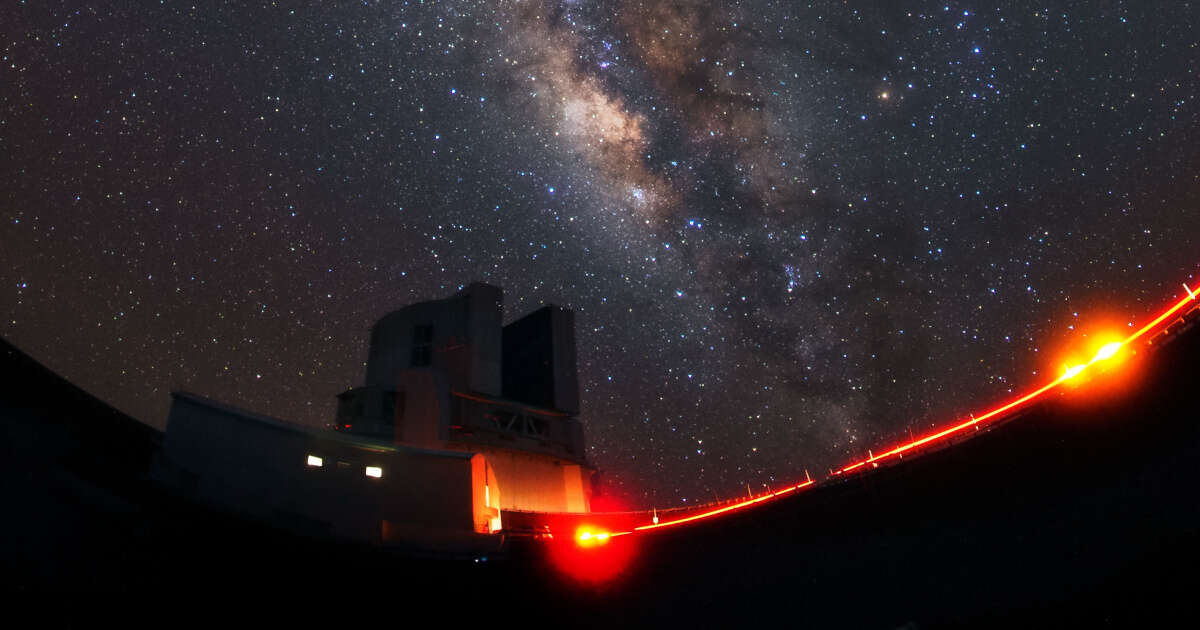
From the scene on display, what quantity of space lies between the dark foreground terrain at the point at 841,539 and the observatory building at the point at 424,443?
4.02 feet

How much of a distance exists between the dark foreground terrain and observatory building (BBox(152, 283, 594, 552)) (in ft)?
4.02

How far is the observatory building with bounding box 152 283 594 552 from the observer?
59.5ft

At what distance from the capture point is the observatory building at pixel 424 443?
18.1 m

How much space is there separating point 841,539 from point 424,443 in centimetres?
2088

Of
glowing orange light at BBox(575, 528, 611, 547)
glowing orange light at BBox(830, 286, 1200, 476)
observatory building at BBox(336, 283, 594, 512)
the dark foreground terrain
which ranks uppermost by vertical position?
observatory building at BBox(336, 283, 594, 512)

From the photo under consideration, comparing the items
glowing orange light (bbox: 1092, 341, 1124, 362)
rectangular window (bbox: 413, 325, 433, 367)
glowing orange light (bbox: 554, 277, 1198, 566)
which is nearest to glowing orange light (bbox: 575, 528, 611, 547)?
glowing orange light (bbox: 554, 277, 1198, 566)

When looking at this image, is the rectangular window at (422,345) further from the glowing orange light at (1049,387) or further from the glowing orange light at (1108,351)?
the glowing orange light at (1108,351)

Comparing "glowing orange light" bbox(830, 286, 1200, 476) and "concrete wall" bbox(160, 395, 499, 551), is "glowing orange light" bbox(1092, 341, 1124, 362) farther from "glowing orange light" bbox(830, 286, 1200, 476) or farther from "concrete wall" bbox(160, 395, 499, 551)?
"concrete wall" bbox(160, 395, 499, 551)

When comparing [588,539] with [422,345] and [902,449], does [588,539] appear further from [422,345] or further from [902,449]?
[422,345]

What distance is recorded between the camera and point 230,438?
18.2 meters

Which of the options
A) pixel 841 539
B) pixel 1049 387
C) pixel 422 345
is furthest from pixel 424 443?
pixel 1049 387

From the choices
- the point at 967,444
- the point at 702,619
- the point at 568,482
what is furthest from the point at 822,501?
the point at 568,482

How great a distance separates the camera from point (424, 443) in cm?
3062

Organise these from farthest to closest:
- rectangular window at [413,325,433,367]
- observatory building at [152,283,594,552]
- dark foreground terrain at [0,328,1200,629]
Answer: rectangular window at [413,325,433,367]
observatory building at [152,283,594,552]
dark foreground terrain at [0,328,1200,629]
